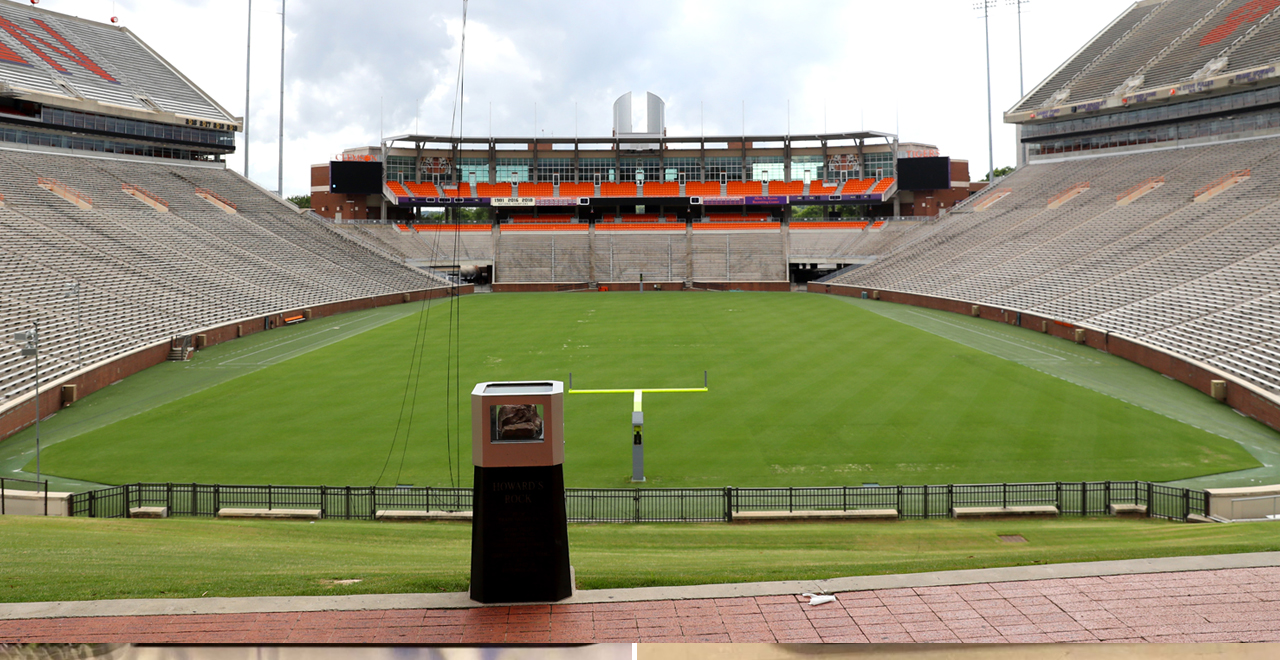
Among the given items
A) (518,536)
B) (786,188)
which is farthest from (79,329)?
(786,188)

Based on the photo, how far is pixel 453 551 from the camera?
11562mm

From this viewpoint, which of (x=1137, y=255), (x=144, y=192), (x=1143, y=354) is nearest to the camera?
(x=1143, y=354)

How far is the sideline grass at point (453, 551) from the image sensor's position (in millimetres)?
8469

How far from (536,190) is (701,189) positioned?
746 inches

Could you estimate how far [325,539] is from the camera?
42.0ft

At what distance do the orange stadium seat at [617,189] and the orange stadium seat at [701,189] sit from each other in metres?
6.34

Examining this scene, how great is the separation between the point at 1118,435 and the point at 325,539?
1980 centimetres

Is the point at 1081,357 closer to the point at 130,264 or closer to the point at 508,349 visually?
the point at 508,349

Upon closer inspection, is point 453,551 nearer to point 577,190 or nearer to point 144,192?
point 144,192

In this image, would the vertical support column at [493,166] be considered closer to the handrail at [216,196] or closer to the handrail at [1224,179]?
the handrail at [216,196]

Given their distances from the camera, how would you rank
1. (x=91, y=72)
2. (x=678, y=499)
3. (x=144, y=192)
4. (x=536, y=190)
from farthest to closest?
(x=536, y=190)
(x=91, y=72)
(x=144, y=192)
(x=678, y=499)

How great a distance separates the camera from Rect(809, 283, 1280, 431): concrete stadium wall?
22.8m

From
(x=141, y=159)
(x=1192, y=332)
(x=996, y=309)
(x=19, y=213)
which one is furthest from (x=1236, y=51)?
(x=141, y=159)

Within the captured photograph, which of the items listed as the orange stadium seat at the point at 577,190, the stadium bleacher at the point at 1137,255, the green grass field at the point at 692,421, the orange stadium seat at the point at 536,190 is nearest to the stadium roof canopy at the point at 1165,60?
the stadium bleacher at the point at 1137,255
